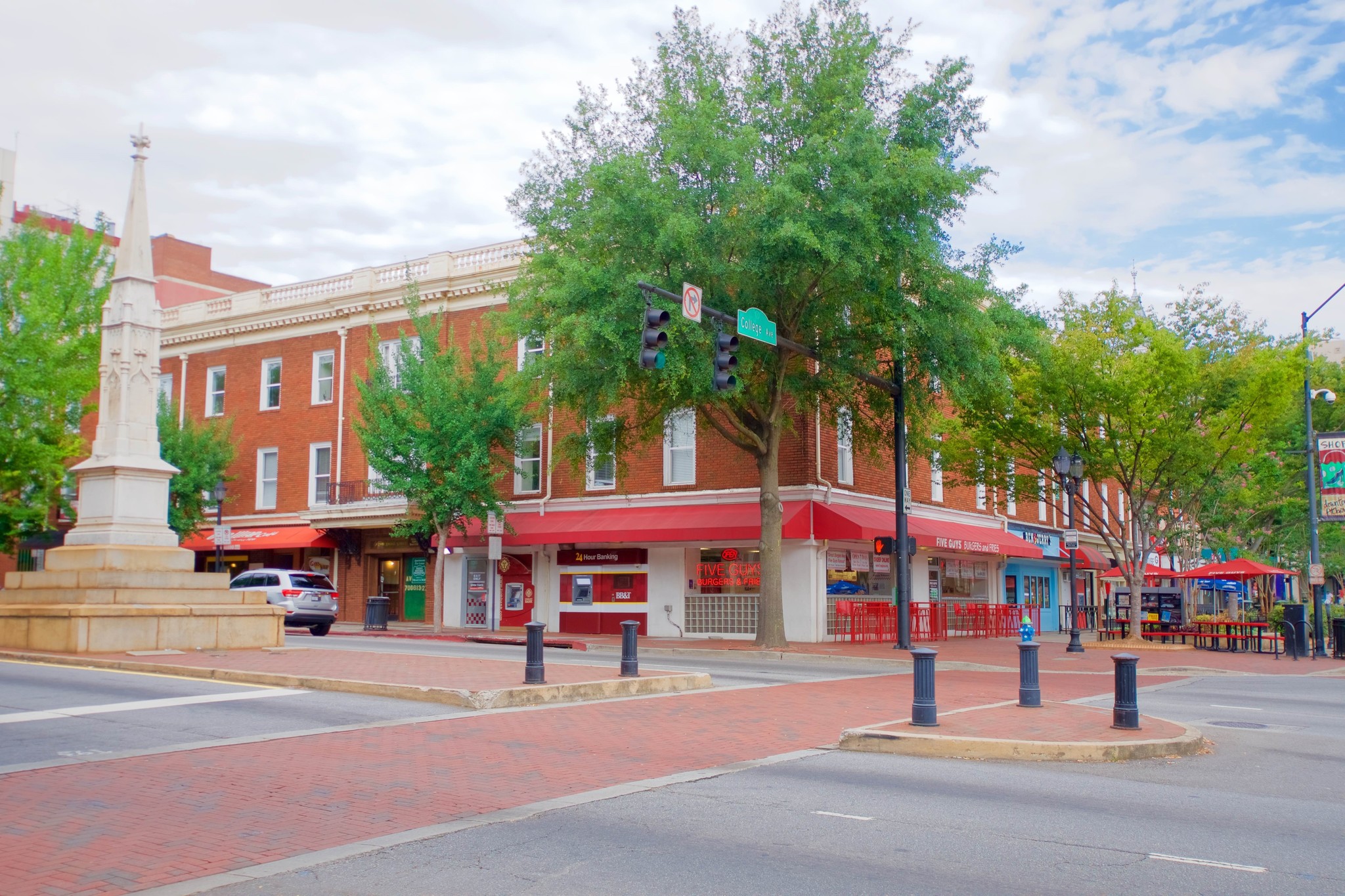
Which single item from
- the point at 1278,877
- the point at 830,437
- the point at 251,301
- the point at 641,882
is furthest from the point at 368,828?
the point at 251,301

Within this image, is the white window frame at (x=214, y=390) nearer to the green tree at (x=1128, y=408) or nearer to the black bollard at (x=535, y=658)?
the green tree at (x=1128, y=408)

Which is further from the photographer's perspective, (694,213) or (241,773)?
(694,213)

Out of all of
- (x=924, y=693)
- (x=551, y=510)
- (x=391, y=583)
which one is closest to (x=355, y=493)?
(x=391, y=583)

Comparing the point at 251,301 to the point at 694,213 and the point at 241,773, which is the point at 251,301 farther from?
the point at 241,773

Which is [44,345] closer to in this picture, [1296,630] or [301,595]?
[301,595]

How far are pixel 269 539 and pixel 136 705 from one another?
26396 mm

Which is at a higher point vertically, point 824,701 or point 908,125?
point 908,125

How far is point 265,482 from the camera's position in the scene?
3991cm

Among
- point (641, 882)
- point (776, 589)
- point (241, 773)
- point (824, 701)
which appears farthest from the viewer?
point (776, 589)

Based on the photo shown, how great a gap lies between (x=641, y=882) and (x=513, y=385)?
21.0 meters

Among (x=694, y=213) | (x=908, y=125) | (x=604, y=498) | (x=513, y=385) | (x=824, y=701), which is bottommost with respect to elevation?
(x=824, y=701)

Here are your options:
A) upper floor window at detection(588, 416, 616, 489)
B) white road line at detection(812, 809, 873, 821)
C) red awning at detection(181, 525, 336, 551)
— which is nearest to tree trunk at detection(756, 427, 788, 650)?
upper floor window at detection(588, 416, 616, 489)

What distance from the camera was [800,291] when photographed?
23281mm

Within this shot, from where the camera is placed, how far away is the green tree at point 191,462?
37906mm
